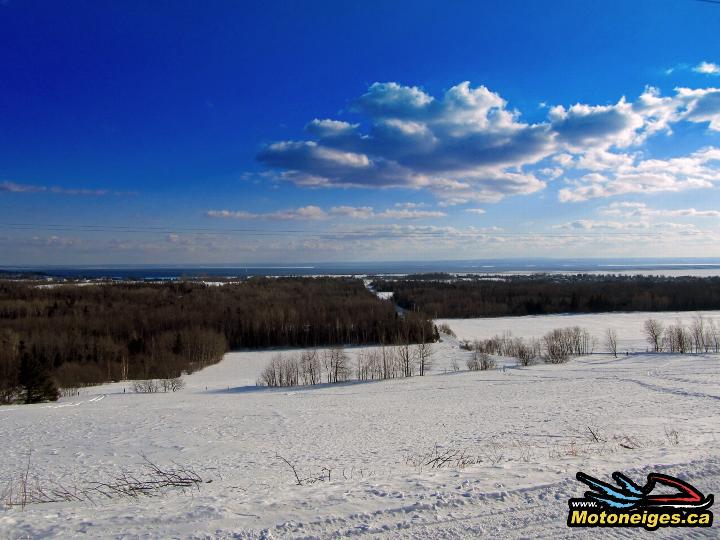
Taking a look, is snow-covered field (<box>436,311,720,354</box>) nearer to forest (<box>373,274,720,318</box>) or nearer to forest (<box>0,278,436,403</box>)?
forest (<box>373,274,720,318</box>)

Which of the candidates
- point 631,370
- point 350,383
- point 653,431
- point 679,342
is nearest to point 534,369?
point 631,370

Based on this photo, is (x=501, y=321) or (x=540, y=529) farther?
(x=501, y=321)

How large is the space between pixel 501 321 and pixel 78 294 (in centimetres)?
9950

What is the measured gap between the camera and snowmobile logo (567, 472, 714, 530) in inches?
202

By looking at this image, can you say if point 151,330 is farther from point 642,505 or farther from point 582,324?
point 582,324

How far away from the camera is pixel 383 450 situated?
13750 mm

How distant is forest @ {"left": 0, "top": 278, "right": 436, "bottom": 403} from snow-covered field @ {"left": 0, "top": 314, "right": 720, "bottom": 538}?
48.6 ft

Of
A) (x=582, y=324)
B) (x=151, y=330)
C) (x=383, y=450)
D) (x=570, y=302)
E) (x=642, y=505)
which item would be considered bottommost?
(x=582, y=324)

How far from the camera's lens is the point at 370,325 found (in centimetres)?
8119

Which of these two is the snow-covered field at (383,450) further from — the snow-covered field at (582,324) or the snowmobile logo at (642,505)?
Answer: the snow-covered field at (582,324)

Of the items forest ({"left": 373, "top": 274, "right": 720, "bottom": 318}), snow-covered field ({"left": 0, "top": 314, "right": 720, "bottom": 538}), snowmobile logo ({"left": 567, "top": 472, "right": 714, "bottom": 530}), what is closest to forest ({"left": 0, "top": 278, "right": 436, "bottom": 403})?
snow-covered field ({"left": 0, "top": 314, "right": 720, "bottom": 538})

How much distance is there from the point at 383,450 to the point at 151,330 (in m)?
68.8

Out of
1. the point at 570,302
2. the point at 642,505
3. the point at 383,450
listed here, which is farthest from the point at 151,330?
the point at 570,302

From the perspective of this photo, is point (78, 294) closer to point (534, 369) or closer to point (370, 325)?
point (370, 325)
